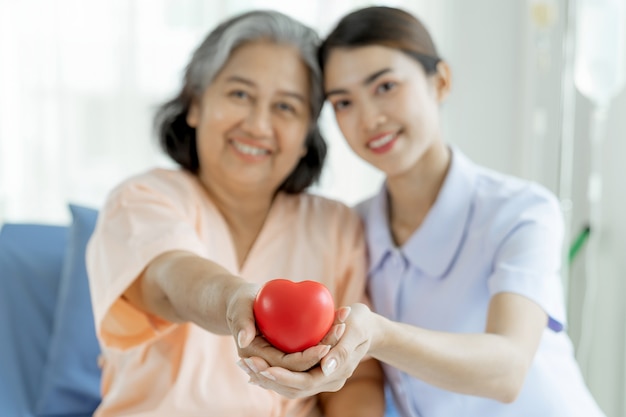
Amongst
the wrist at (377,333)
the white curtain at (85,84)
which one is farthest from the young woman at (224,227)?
the white curtain at (85,84)

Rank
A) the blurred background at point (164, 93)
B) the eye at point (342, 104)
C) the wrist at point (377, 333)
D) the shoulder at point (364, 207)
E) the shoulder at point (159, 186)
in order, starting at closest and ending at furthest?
the wrist at point (377, 333), the shoulder at point (159, 186), the eye at point (342, 104), the shoulder at point (364, 207), the blurred background at point (164, 93)

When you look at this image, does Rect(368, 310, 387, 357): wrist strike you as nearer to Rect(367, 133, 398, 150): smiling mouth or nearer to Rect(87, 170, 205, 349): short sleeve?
Rect(87, 170, 205, 349): short sleeve

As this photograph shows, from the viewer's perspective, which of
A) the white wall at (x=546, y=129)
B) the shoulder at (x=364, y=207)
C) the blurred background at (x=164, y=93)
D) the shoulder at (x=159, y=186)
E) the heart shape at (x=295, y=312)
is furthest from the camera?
the blurred background at (x=164, y=93)

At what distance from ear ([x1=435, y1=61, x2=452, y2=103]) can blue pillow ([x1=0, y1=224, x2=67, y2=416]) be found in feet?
3.74

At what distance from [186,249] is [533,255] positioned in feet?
2.09

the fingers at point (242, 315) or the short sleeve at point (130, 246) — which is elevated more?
the fingers at point (242, 315)

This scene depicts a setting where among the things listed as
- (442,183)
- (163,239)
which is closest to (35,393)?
(163,239)

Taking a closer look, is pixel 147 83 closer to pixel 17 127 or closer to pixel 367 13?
pixel 17 127

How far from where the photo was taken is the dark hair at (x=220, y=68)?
1739 millimetres

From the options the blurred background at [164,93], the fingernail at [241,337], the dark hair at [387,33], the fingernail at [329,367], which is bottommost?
the blurred background at [164,93]

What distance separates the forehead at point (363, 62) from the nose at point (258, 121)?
0.16 meters

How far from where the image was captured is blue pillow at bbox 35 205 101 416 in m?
2.03

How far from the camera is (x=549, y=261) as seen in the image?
5.07 feet

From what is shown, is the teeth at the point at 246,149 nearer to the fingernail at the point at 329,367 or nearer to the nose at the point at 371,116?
the nose at the point at 371,116
